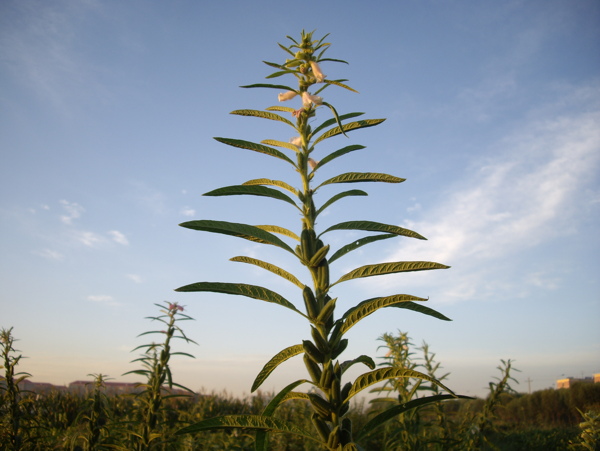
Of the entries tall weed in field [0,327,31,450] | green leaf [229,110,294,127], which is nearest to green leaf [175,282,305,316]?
green leaf [229,110,294,127]

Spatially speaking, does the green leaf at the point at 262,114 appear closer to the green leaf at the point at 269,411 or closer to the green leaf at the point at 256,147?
the green leaf at the point at 256,147

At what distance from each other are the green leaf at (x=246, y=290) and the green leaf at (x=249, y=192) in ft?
1.29

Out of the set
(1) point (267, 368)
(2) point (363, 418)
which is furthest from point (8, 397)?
(2) point (363, 418)

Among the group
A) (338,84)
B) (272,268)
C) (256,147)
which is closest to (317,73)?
(338,84)

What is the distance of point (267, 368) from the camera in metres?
1.49

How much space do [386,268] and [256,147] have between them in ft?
2.59

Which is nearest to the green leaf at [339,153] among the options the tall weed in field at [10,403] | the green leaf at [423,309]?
the green leaf at [423,309]

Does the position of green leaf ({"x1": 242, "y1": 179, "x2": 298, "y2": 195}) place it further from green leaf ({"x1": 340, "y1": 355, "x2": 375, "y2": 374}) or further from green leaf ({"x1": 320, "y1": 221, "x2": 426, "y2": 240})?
green leaf ({"x1": 340, "y1": 355, "x2": 375, "y2": 374})

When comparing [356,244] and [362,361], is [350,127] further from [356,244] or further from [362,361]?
[362,361]

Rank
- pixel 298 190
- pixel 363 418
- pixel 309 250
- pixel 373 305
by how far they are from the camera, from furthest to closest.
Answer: pixel 363 418 → pixel 298 190 → pixel 309 250 → pixel 373 305

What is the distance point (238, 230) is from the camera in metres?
1.56

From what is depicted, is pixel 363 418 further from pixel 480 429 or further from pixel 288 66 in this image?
pixel 288 66

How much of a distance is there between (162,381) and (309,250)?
211cm

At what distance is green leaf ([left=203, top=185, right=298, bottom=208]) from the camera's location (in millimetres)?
1652
